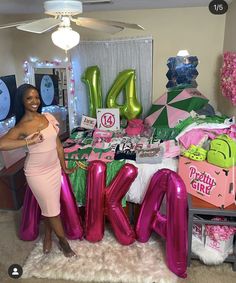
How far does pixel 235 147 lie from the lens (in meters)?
1.90

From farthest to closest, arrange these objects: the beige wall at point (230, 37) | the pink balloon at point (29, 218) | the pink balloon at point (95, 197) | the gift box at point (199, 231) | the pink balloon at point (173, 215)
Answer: the beige wall at point (230, 37)
the pink balloon at point (29, 218)
the pink balloon at point (95, 197)
the gift box at point (199, 231)
the pink balloon at point (173, 215)

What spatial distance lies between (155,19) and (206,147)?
1.89 m

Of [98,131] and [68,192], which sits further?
[98,131]

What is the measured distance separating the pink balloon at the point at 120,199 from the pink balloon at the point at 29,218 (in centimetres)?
58

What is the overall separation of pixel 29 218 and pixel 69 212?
0.35 m

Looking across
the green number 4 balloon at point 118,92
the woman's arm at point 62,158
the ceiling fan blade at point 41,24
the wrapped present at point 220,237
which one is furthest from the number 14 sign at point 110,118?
the wrapped present at point 220,237

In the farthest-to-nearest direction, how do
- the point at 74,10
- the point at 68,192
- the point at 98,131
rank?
the point at 98,131 → the point at 68,192 → the point at 74,10

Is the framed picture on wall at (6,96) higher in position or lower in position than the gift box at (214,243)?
higher

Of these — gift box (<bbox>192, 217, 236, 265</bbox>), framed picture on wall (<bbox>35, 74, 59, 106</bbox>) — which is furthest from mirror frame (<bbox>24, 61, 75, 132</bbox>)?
gift box (<bbox>192, 217, 236, 265</bbox>)

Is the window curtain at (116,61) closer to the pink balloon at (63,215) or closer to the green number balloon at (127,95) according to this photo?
the green number balloon at (127,95)

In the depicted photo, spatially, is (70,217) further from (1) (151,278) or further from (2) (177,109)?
(2) (177,109)

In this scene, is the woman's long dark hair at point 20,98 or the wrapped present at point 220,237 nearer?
the woman's long dark hair at point 20,98

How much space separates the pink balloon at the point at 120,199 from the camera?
6.89 feet

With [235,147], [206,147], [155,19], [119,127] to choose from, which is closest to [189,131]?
[206,147]
